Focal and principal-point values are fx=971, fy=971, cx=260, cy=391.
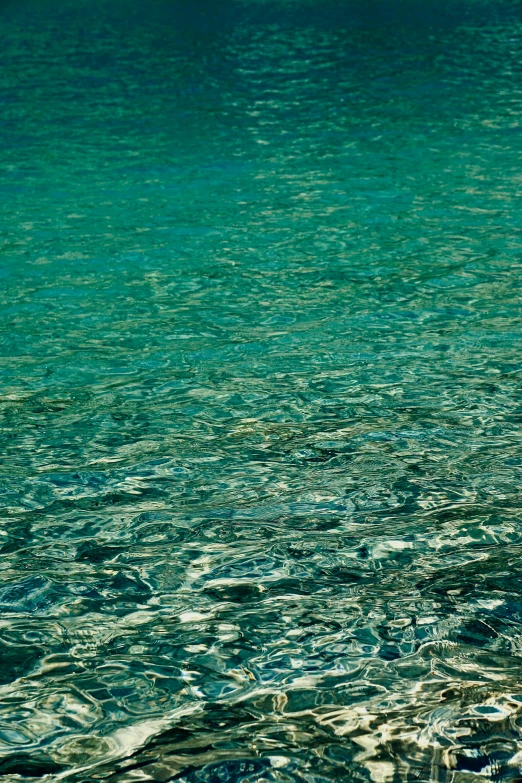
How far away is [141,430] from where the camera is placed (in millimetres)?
8070

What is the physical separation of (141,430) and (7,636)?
3.19m

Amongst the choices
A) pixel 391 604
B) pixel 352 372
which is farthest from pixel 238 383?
pixel 391 604

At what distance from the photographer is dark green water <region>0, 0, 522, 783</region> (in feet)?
13.8

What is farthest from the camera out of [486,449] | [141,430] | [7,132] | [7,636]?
[7,132]

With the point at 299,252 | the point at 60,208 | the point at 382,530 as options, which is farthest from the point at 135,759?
the point at 60,208

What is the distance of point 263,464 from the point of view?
728 centimetres

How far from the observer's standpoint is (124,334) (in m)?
11.0

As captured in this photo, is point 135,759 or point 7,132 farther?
point 7,132

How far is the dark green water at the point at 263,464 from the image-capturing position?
4.21m

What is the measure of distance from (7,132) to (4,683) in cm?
2154

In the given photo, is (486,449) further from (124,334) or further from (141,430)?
(124,334)

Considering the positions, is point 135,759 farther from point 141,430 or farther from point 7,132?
point 7,132

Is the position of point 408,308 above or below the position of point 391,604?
below

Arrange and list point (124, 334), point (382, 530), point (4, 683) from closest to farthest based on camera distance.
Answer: point (4, 683), point (382, 530), point (124, 334)
